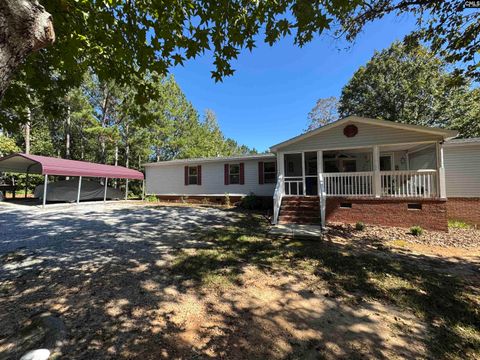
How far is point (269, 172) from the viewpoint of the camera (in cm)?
1352

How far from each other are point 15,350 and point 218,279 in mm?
2413

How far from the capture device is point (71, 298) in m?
3.12

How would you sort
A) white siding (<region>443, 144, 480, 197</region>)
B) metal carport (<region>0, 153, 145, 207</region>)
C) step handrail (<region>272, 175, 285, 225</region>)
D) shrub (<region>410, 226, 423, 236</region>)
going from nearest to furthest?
shrub (<region>410, 226, 423, 236</region>)
step handrail (<region>272, 175, 285, 225</region>)
white siding (<region>443, 144, 480, 197</region>)
metal carport (<region>0, 153, 145, 207</region>)

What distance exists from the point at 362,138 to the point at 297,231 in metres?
5.10

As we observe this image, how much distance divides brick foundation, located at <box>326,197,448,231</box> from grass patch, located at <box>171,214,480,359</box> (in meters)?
2.10

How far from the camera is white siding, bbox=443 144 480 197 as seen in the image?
9.32 metres

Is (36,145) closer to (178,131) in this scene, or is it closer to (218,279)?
(178,131)

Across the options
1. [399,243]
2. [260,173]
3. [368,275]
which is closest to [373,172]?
[399,243]

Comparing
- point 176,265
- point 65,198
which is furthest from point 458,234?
point 65,198

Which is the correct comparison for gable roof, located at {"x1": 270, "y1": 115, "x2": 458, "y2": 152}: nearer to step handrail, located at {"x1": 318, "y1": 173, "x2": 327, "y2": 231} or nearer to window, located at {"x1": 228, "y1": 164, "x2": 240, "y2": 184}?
step handrail, located at {"x1": 318, "y1": 173, "x2": 327, "y2": 231}

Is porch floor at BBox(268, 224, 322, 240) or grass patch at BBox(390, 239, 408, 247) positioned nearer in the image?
grass patch at BBox(390, 239, 408, 247)

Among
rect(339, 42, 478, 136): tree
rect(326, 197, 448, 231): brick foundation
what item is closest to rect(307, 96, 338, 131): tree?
rect(339, 42, 478, 136): tree

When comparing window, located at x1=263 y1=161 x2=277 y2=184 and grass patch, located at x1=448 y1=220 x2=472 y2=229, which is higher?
window, located at x1=263 y1=161 x2=277 y2=184

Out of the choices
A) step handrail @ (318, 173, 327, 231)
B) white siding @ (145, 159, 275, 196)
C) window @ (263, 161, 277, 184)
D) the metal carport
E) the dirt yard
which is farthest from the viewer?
white siding @ (145, 159, 275, 196)
